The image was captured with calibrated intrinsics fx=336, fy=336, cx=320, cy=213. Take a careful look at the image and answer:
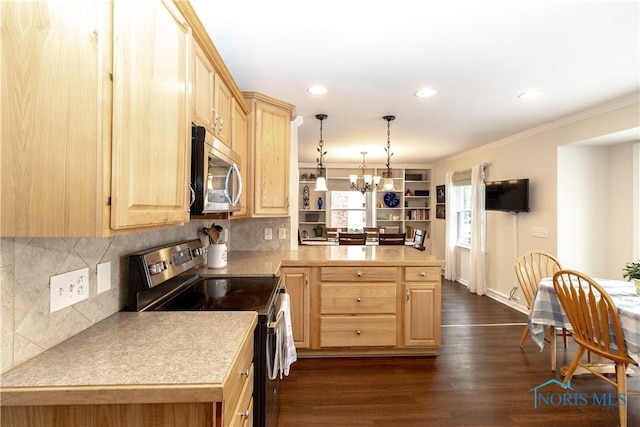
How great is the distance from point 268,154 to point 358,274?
131cm

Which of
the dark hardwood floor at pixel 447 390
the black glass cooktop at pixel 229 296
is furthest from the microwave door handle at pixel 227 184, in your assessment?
the dark hardwood floor at pixel 447 390

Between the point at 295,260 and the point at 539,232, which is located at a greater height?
Result: the point at 539,232

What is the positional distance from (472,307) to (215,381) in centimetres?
440

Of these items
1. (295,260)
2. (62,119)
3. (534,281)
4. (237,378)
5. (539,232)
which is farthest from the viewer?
(539,232)

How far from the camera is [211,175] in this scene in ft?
5.54

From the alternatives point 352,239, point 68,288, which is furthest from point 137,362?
point 352,239

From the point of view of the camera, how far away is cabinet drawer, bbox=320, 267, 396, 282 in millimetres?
2939

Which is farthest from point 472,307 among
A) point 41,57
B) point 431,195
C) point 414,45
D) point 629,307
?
point 41,57

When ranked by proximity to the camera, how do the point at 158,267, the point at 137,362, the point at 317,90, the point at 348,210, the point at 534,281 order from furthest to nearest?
the point at 348,210, the point at 534,281, the point at 317,90, the point at 158,267, the point at 137,362

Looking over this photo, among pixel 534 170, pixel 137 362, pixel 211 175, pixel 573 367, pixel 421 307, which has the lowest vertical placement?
pixel 573 367

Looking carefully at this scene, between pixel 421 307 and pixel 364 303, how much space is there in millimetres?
506

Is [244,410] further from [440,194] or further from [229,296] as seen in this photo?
[440,194]

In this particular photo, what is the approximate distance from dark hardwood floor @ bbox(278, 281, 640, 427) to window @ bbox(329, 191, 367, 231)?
12.9ft

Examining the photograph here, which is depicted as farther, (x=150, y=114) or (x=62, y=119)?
(x=150, y=114)
